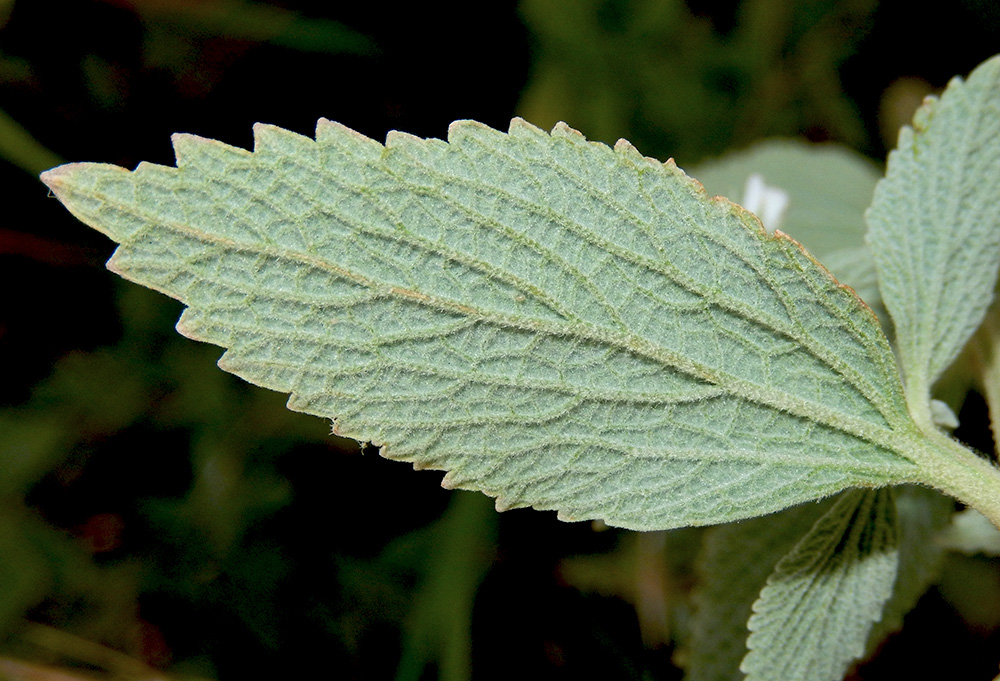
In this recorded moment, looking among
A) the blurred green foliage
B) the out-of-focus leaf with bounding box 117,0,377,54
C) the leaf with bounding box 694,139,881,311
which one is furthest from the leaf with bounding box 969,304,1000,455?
the out-of-focus leaf with bounding box 117,0,377,54

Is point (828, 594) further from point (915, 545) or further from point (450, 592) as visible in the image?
point (450, 592)

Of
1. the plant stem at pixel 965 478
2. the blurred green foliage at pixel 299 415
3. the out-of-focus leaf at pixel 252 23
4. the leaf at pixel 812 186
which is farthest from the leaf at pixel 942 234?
the out-of-focus leaf at pixel 252 23

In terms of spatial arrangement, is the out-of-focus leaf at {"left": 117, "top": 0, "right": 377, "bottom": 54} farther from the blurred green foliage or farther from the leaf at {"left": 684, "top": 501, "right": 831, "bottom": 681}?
the leaf at {"left": 684, "top": 501, "right": 831, "bottom": 681}

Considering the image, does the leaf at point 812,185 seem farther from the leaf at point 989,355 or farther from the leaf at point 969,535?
the leaf at point 969,535

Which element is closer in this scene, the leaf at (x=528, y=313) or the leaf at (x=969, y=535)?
the leaf at (x=528, y=313)

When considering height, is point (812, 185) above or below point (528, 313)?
above

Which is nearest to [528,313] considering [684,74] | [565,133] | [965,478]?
[565,133]

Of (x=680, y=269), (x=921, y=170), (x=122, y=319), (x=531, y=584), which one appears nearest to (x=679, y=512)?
(x=680, y=269)
